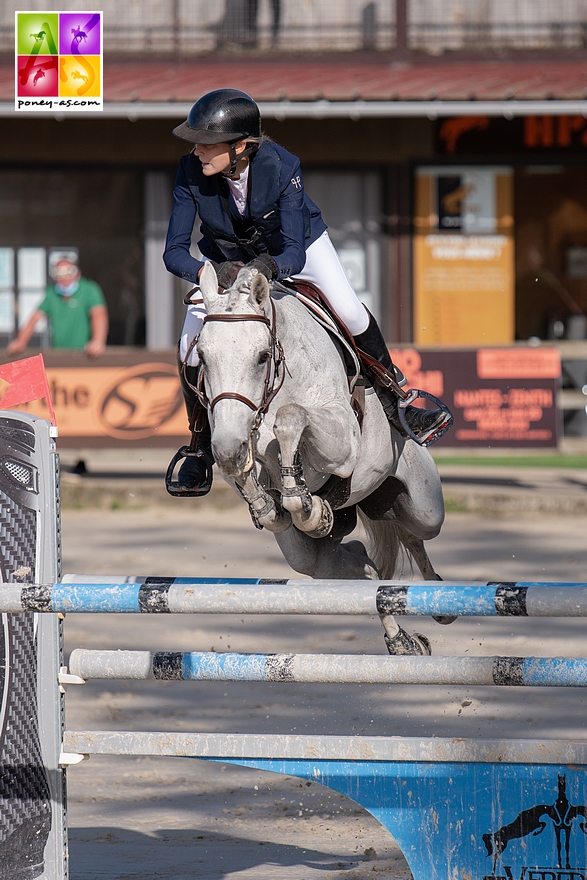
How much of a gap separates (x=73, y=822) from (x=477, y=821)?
5.43 ft

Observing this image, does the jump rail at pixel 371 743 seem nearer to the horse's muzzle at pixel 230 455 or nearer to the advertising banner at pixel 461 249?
the horse's muzzle at pixel 230 455

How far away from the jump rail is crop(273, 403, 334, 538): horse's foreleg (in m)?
0.54

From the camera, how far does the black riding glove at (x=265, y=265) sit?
12.0 ft

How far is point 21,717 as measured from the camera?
3.07 m

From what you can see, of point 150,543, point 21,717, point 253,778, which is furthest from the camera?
point 150,543

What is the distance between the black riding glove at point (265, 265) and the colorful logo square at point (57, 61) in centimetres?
67

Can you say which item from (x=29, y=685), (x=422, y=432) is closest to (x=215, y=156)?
(x=422, y=432)

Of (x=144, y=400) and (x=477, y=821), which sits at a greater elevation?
(x=144, y=400)

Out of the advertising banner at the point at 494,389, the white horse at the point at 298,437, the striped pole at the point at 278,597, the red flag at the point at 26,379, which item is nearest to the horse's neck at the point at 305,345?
the white horse at the point at 298,437

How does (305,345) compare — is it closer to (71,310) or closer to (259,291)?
(259,291)

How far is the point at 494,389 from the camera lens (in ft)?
36.1

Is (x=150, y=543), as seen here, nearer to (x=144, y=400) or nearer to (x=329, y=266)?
(x=144, y=400)

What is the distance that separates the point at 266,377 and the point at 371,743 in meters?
1.18

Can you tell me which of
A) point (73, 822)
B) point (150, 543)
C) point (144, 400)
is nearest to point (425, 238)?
point (144, 400)
